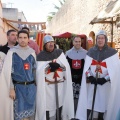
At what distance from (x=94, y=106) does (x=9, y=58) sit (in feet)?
5.42

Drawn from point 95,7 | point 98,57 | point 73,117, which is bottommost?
point 73,117

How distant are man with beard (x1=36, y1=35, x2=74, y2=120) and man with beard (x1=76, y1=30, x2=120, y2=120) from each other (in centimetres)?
29

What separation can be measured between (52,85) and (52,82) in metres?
0.06

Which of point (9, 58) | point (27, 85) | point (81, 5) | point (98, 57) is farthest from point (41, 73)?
point (81, 5)

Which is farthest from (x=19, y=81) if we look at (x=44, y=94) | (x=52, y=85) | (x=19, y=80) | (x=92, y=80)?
(x=92, y=80)

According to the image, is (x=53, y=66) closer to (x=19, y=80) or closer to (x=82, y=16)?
(x=19, y=80)

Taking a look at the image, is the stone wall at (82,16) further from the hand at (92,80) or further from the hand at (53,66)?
the hand at (53,66)

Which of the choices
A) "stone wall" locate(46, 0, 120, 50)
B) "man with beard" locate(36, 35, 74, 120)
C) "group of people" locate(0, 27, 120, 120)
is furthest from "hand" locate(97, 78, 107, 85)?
"stone wall" locate(46, 0, 120, 50)

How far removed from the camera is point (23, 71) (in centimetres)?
352

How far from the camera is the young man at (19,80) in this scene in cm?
352

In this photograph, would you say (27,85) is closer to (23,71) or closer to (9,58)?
(23,71)

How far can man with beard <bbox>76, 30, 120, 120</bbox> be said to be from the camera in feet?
A: 12.9

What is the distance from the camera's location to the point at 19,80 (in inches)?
140

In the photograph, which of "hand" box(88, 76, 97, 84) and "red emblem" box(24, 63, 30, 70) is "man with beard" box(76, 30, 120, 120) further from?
"red emblem" box(24, 63, 30, 70)
